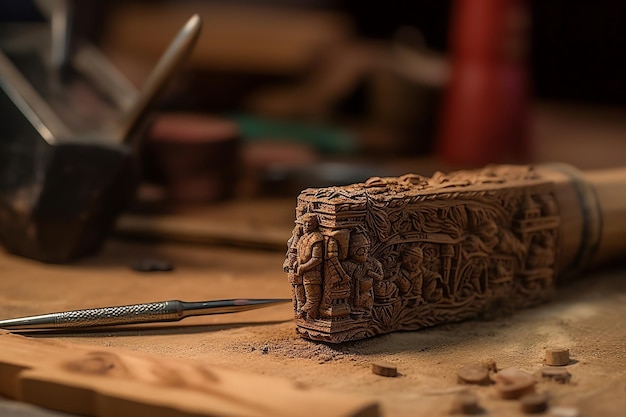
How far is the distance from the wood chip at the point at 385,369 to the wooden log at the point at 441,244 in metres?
0.23

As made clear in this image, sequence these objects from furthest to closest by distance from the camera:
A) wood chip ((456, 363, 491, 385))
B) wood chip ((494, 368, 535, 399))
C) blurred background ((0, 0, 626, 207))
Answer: blurred background ((0, 0, 626, 207)) < wood chip ((456, 363, 491, 385)) < wood chip ((494, 368, 535, 399))

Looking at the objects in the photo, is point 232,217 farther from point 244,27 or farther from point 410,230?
point 244,27

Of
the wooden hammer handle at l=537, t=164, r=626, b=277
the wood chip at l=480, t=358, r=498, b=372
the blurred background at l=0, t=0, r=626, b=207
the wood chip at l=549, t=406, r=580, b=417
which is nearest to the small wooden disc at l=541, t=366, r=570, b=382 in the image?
the wood chip at l=480, t=358, r=498, b=372

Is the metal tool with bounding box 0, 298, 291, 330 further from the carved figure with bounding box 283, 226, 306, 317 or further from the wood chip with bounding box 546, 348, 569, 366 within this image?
the wood chip with bounding box 546, 348, 569, 366

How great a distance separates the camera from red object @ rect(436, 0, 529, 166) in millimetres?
6867

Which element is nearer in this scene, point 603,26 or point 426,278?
point 426,278

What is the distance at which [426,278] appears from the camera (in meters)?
3.48

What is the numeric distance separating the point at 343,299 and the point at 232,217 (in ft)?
7.57

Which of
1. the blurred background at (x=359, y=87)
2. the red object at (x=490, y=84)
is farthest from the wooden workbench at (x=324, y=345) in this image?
the red object at (x=490, y=84)

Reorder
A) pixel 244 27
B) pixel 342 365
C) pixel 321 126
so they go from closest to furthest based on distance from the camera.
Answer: pixel 342 365 < pixel 321 126 < pixel 244 27

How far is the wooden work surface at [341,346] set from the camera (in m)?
2.96

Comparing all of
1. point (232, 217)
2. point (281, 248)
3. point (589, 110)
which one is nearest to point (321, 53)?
point (589, 110)

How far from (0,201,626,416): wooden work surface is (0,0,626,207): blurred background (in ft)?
4.49

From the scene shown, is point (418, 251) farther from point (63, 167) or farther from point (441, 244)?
point (63, 167)
